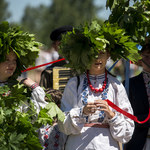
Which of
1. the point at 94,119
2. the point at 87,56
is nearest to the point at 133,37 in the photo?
the point at 87,56

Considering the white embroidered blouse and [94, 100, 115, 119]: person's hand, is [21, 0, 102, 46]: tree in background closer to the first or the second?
the white embroidered blouse

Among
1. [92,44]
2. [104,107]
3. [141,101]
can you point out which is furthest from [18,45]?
[141,101]

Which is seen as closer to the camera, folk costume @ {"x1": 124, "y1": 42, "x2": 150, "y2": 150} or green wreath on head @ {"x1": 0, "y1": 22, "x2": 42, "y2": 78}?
green wreath on head @ {"x1": 0, "y1": 22, "x2": 42, "y2": 78}

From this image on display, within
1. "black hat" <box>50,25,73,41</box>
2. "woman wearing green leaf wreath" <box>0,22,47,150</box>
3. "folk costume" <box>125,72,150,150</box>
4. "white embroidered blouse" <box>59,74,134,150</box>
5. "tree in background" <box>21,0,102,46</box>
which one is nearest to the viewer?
"woman wearing green leaf wreath" <box>0,22,47,150</box>

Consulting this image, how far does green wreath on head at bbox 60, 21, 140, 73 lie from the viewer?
12.6 feet

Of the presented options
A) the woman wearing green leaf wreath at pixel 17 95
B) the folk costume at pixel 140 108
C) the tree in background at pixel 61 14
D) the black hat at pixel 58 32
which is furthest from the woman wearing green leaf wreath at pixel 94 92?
the tree in background at pixel 61 14

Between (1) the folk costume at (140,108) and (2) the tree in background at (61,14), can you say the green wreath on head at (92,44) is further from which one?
(2) the tree in background at (61,14)

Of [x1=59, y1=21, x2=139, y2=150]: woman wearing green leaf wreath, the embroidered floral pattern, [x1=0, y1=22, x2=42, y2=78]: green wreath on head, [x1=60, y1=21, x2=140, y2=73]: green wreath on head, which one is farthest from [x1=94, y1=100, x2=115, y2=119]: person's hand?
[x1=0, y1=22, x2=42, y2=78]: green wreath on head

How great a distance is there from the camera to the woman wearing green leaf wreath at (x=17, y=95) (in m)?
3.50

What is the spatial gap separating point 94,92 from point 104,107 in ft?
1.03

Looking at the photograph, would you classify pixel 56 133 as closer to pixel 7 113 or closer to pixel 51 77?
pixel 7 113

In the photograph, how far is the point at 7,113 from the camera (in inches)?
139

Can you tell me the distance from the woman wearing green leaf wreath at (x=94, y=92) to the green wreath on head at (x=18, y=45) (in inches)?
14.9

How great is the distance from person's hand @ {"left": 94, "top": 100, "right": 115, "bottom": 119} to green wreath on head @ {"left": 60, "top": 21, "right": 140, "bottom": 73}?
1.57 feet
